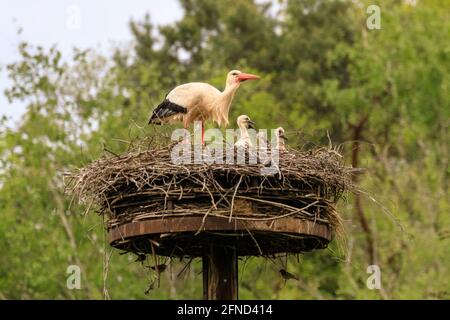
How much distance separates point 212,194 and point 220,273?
0.71 metres

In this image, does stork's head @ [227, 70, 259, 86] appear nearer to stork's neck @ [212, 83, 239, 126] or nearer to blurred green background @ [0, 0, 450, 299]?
stork's neck @ [212, 83, 239, 126]

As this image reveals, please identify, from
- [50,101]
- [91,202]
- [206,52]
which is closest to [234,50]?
[206,52]

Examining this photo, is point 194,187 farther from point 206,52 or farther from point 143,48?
point 143,48

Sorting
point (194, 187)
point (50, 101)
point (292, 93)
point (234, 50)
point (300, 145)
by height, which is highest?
point (234, 50)

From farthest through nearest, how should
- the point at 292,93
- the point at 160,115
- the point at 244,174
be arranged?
the point at 292,93, the point at 160,115, the point at 244,174

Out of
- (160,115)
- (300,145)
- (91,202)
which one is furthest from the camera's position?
(160,115)

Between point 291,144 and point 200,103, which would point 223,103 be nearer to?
point 200,103

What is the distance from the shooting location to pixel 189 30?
116ft

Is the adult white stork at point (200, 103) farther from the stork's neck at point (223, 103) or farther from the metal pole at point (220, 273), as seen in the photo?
the metal pole at point (220, 273)

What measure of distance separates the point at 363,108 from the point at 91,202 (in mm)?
18889

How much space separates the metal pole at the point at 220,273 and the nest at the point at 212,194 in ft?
0.35

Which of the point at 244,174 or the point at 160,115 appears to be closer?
the point at 244,174

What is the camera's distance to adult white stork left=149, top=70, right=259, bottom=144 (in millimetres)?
10039
